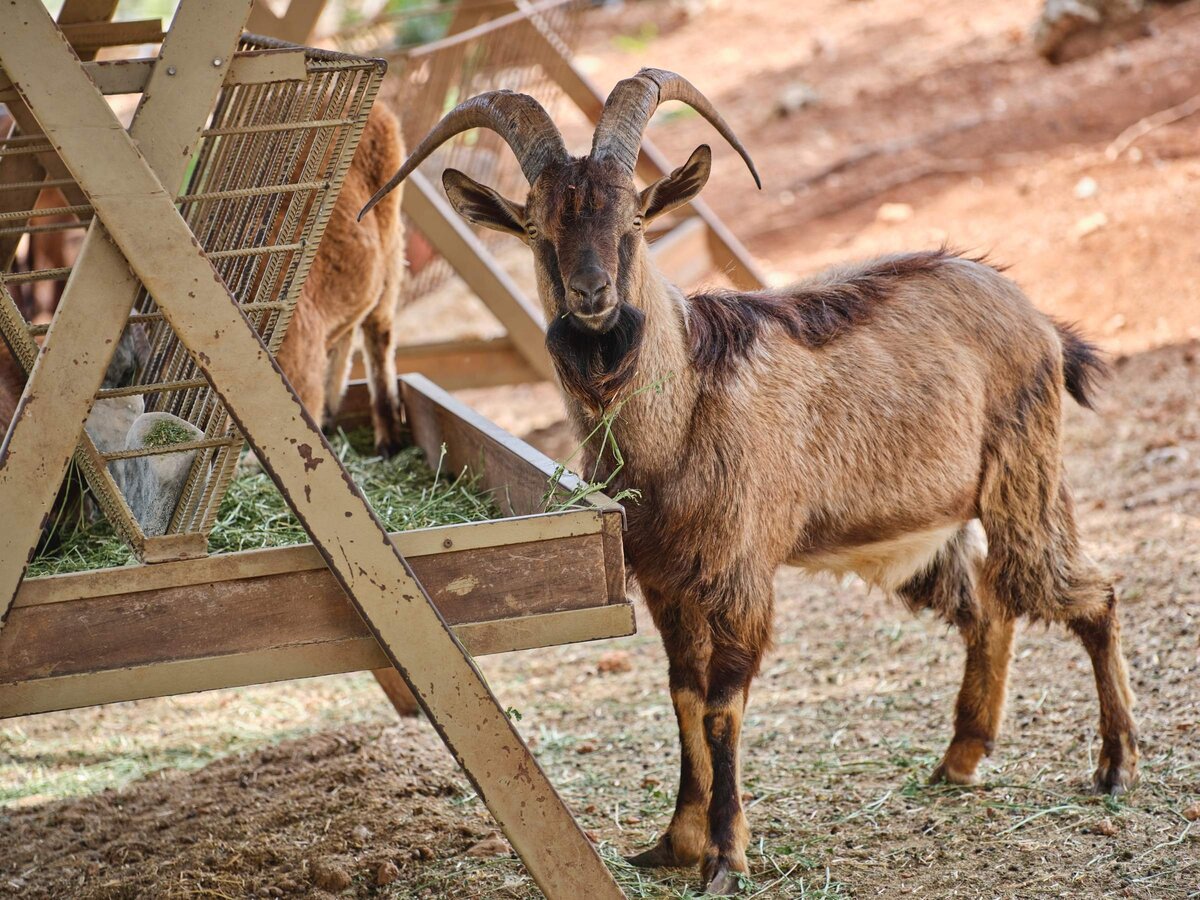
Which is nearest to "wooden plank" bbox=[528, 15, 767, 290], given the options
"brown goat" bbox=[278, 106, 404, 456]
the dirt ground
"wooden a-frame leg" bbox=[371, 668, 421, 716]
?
the dirt ground

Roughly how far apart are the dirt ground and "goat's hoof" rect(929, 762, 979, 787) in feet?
0.21

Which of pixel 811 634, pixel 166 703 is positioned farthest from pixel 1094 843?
pixel 166 703

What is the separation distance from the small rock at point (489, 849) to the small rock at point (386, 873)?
0.27 m

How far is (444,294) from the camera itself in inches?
511

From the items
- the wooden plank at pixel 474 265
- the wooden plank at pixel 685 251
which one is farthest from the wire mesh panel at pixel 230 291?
the wooden plank at pixel 685 251

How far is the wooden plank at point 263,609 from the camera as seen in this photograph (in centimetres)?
293

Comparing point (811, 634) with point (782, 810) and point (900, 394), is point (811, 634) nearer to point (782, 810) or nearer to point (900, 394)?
point (782, 810)

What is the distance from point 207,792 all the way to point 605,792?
1507 millimetres

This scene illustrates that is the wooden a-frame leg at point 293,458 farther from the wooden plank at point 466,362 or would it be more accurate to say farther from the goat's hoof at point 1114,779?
the wooden plank at point 466,362

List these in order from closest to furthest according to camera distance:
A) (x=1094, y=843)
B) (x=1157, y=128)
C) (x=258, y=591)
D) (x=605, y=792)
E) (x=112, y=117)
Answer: (x=112, y=117) < (x=258, y=591) < (x=1094, y=843) < (x=605, y=792) < (x=1157, y=128)

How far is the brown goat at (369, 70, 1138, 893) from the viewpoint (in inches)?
150

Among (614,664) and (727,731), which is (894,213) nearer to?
(614,664)

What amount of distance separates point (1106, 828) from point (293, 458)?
2.89 meters

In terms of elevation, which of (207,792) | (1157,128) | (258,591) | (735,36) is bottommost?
(207,792)
